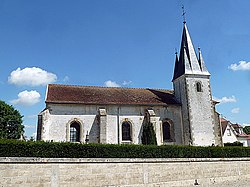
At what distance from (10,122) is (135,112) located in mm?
19816

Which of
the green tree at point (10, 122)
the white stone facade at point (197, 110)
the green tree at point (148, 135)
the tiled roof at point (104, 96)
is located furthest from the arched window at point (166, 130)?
the green tree at point (10, 122)

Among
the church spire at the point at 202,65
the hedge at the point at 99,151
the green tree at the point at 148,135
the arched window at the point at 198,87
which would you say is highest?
the church spire at the point at 202,65

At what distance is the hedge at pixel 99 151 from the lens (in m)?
Result: 14.3

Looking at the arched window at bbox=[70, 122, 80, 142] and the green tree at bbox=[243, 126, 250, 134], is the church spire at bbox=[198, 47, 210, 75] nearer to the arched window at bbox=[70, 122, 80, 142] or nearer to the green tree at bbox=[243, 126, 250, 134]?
the arched window at bbox=[70, 122, 80, 142]

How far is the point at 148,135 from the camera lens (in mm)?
25312

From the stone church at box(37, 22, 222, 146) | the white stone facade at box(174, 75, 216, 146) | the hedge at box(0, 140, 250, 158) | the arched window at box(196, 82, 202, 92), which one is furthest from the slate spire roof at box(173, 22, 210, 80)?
the hedge at box(0, 140, 250, 158)

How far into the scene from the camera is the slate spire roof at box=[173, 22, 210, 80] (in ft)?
99.8

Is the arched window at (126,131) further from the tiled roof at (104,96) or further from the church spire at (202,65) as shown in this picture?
the church spire at (202,65)

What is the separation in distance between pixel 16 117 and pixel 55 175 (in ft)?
81.0

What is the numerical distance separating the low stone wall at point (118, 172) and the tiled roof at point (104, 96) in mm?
10273

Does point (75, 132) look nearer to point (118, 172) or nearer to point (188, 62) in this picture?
point (118, 172)

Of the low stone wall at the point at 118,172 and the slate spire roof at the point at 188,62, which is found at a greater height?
the slate spire roof at the point at 188,62

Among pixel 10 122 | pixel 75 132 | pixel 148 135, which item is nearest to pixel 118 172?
pixel 148 135

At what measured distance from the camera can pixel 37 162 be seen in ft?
Result: 46.9
